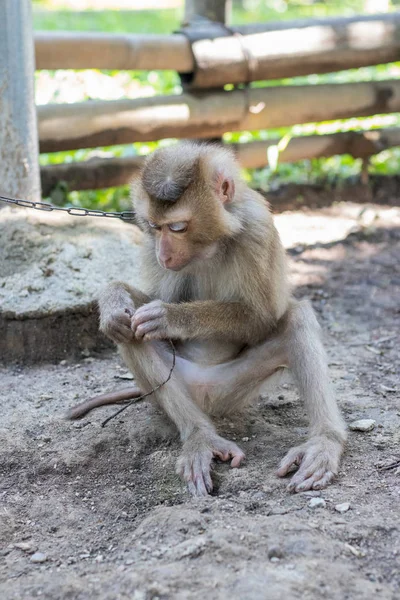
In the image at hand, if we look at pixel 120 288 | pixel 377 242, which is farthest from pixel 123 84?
pixel 120 288

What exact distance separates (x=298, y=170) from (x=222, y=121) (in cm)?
169

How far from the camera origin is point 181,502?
12.8 ft

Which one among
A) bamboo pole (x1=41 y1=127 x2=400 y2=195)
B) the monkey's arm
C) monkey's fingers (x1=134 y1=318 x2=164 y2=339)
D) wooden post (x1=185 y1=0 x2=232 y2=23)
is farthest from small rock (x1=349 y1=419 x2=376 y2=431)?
wooden post (x1=185 y1=0 x2=232 y2=23)

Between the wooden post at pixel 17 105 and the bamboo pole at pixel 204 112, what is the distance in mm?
1299

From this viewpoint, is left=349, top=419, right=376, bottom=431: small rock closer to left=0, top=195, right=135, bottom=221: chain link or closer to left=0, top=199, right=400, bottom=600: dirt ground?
left=0, top=199, right=400, bottom=600: dirt ground

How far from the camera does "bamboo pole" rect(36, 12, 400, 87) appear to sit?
7.40 metres

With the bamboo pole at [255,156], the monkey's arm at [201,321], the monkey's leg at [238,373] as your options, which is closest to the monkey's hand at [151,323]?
the monkey's arm at [201,321]

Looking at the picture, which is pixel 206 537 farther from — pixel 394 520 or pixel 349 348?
pixel 349 348

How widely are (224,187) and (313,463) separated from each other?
4.64ft

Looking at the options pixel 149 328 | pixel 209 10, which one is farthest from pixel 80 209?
pixel 209 10

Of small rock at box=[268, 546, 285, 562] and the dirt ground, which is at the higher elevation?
small rock at box=[268, 546, 285, 562]

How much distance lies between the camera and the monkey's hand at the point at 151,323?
4145 mm

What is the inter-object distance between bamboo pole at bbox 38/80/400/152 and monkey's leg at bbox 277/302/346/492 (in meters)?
3.75

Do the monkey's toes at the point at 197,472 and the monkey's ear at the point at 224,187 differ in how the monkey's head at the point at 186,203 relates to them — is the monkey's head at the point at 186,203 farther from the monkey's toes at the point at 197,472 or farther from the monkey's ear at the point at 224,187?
the monkey's toes at the point at 197,472
